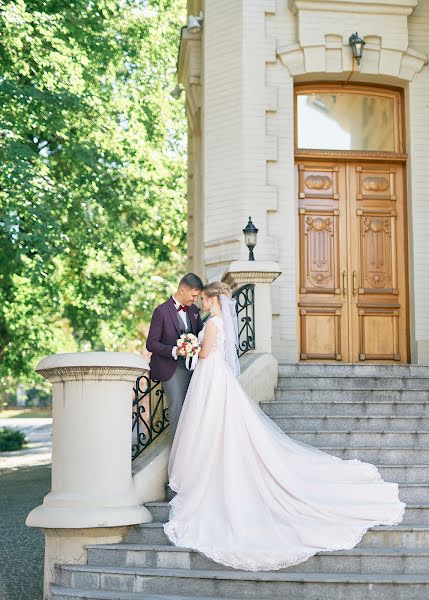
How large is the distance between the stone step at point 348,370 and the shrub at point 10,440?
1903cm

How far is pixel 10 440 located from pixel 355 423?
828 inches

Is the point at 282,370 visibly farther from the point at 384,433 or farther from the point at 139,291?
the point at 139,291

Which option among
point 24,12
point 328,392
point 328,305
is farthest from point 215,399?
point 24,12

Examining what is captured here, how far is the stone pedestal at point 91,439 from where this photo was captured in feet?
23.4

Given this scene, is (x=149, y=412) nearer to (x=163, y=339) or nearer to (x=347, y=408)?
(x=163, y=339)

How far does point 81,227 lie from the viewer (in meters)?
19.7

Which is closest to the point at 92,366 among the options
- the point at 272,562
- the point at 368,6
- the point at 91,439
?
the point at 91,439

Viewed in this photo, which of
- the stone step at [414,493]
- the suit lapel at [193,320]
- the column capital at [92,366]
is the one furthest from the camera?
the suit lapel at [193,320]

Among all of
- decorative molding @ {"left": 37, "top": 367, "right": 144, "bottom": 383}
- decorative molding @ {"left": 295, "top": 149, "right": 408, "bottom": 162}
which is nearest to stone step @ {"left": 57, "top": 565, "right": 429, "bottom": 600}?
decorative molding @ {"left": 37, "top": 367, "right": 144, "bottom": 383}

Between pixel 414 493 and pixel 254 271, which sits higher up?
pixel 254 271

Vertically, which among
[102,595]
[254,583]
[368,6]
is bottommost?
[102,595]

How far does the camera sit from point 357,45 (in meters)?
12.5

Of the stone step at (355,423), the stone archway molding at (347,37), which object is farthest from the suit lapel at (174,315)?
the stone archway molding at (347,37)

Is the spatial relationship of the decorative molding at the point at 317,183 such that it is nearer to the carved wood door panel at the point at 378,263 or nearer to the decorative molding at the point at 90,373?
the carved wood door panel at the point at 378,263
